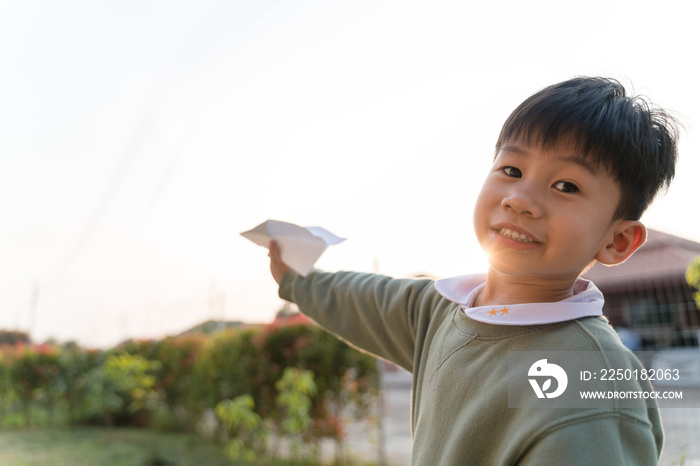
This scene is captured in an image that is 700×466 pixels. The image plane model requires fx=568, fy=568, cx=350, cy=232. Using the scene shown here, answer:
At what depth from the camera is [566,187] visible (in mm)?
729

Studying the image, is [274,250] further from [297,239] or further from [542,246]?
[542,246]

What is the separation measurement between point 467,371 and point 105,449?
199 inches

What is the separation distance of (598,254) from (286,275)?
58 centimetres

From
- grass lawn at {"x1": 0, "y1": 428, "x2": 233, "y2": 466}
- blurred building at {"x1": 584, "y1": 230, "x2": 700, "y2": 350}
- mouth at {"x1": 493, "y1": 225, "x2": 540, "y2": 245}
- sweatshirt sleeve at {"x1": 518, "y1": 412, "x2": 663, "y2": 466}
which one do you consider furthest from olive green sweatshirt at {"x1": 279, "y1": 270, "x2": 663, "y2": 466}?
blurred building at {"x1": 584, "y1": 230, "x2": 700, "y2": 350}

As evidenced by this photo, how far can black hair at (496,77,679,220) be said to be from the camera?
2.42ft

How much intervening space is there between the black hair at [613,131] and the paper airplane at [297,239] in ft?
1.22

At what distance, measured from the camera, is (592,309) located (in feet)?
2.39

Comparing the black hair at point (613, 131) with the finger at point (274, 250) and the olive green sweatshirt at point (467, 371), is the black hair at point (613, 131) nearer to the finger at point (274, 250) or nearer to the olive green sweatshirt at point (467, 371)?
the olive green sweatshirt at point (467, 371)

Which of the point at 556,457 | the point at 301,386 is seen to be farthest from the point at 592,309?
the point at 301,386

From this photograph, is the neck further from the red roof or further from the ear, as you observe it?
the red roof

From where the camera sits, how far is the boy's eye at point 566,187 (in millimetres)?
728

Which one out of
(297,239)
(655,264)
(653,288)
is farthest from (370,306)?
(653,288)

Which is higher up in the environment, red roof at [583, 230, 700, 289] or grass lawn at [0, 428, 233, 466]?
red roof at [583, 230, 700, 289]

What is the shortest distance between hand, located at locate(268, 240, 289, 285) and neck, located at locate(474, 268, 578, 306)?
1.45 ft
